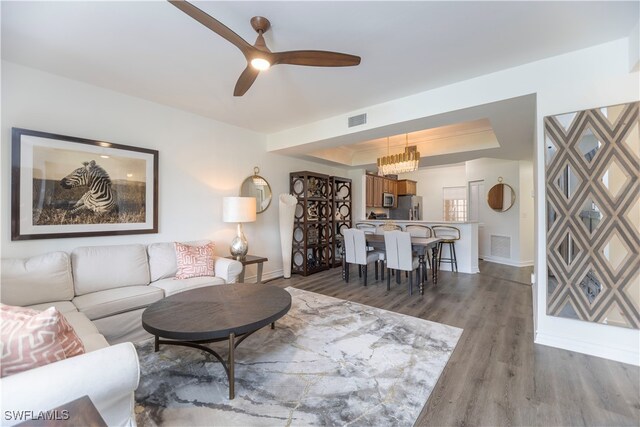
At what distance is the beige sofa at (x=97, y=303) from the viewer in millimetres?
949

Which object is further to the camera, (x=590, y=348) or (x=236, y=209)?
(x=236, y=209)

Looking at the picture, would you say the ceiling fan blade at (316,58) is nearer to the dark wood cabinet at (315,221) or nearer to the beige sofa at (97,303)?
the beige sofa at (97,303)

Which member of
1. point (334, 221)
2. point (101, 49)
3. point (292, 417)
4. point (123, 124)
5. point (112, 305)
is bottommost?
point (292, 417)

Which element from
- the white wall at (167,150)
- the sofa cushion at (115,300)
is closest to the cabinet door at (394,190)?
the white wall at (167,150)

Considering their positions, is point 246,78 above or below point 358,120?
below

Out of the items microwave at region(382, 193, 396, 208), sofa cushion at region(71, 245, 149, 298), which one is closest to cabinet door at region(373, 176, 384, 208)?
microwave at region(382, 193, 396, 208)

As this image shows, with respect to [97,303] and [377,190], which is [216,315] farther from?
[377,190]

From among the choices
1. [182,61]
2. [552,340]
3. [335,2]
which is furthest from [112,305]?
[552,340]

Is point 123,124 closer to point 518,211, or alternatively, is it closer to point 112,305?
point 112,305

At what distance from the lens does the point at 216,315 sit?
1.90 meters

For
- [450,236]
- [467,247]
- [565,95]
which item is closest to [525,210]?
[467,247]

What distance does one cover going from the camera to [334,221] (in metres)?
5.76

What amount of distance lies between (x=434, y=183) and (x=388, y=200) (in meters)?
2.13

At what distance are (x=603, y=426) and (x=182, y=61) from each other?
12.7 feet
